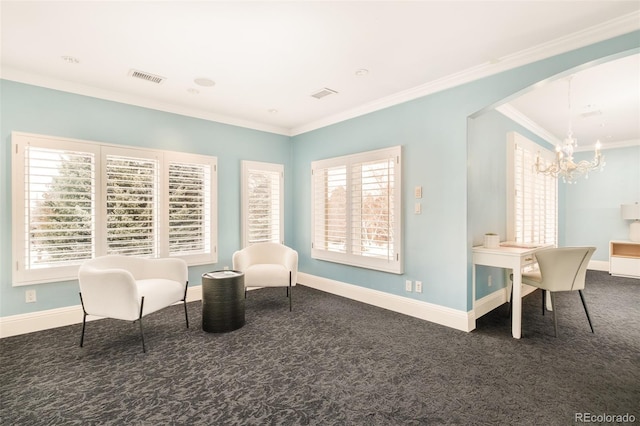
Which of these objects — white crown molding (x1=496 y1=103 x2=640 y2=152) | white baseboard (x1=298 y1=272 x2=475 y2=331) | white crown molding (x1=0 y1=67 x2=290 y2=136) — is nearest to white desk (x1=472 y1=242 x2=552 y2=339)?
white baseboard (x1=298 y1=272 x2=475 y2=331)

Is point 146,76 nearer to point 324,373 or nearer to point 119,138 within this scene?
point 119,138

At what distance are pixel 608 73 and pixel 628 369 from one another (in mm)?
2946

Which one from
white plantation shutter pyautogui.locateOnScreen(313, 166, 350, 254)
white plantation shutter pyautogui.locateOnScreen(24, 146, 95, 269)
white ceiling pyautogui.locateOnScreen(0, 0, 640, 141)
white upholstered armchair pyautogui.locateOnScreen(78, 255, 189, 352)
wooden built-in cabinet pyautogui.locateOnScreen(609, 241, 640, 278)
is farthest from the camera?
wooden built-in cabinet pyautogui.locateOnScreen(609, 241, 640, 278)

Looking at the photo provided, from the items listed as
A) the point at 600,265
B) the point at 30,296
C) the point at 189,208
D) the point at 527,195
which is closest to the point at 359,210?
the point at 189,208

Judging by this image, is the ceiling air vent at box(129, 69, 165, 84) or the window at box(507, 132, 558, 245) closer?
the ceiling air vent at box(129, 69, 165, 84)

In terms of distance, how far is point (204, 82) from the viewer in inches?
134

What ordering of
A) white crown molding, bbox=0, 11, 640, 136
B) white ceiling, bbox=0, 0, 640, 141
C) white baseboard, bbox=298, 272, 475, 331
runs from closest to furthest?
white ceiling, bbox=0, 0, 640, 141, white crown molding, bbox=0, 11, 640, 136, white baseboard, bbox=298, 272, 475, 331

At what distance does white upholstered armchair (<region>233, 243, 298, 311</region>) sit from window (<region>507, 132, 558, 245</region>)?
312cm

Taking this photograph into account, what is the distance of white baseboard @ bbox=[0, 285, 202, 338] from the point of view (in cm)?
304

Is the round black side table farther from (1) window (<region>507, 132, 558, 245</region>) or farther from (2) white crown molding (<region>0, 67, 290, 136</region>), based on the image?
(1) window (<region>507, 132, 558, 245</region>)

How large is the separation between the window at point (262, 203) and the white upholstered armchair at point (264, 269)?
0.54m

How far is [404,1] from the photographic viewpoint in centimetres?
207

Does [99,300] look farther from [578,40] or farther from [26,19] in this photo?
[578,40]

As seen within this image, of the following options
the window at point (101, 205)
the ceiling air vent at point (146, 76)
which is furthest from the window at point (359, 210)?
the ceiling air vent at point (146, 76)
